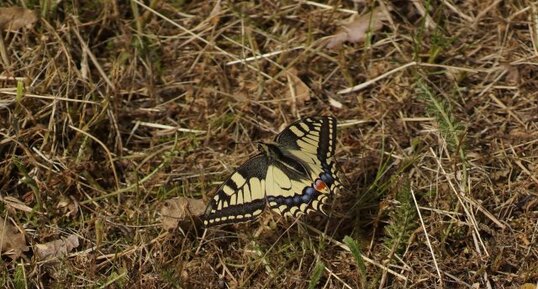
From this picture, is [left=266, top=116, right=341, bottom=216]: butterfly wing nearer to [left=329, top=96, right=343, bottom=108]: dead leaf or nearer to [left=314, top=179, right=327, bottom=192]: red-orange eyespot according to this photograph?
[left=314, top=179, right=327, bottom=192]: red-orange eyespot

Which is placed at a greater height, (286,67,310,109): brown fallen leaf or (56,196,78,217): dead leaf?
(286,67,310,109): brown fallen leaf

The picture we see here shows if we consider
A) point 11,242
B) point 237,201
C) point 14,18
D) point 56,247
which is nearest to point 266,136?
point 237,201

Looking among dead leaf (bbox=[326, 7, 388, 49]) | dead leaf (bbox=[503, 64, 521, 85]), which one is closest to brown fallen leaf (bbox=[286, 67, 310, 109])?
dead leaf (bbox=[326, 7, 388, 49])

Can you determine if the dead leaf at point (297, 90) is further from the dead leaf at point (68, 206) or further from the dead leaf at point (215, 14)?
the dead leaf at point (68, 206)

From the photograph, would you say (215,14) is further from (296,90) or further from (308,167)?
(308,167)

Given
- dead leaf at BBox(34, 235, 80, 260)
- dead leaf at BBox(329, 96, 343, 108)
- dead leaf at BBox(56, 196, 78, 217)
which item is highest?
dead leaf at BBox(329, 96, 343, 108)

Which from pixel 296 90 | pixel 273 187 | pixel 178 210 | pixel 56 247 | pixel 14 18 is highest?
pixel 14 18

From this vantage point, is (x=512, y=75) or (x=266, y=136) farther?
(x=512, y=75)

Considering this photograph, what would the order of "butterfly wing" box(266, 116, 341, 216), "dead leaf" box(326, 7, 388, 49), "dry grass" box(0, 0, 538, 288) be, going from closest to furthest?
1. "butterfly wing" box(266, 116, 341, 216)
2. "dry grass" box(0, 0, 538, 288)
3. "dead leaf" box(326, 7, 388, 49)
